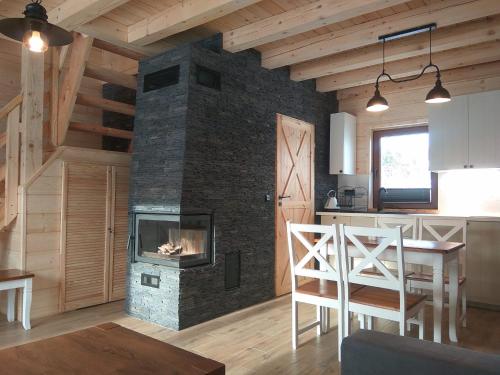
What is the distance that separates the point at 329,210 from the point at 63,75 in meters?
3.61

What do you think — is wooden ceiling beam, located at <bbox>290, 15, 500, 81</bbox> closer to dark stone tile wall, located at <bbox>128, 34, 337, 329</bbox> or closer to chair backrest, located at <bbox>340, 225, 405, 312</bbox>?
dark stone tile wall, located at <bbox>128, 34, 337, 329</bbox>

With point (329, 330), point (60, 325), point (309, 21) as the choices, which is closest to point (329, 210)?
point (329, 330)

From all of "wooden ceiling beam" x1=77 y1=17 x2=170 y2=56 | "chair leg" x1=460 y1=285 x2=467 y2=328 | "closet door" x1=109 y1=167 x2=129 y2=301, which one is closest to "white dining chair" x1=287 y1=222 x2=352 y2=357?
"chair leg" x1=460 y1=285 x2=467 y2=328

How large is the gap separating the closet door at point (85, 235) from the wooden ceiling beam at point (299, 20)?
192 centimetres

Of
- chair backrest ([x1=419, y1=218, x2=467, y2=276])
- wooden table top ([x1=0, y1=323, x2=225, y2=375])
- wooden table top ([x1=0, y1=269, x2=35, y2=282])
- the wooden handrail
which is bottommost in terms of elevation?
wooden table top ([x1=0, y1=269, x2=35, y2=282])

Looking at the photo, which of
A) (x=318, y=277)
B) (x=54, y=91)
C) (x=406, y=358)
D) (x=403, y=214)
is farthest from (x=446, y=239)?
(x=54, y=91)

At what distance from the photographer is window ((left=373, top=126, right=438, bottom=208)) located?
5094 mm

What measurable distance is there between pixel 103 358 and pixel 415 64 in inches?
172

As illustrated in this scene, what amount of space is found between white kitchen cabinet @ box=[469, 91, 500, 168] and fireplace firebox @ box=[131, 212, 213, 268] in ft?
10.1

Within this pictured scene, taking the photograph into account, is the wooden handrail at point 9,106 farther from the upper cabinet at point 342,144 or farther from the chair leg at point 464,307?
the chair leg at point 464,307

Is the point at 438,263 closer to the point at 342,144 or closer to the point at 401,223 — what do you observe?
the point at 401,223

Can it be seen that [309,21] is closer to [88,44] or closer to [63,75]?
[88,44]

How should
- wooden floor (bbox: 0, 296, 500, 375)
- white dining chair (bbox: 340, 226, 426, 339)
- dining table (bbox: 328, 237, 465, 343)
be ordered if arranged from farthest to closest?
dining table (bbox: 328, 237, 465, 343) < wooden floor (bbox: 0, 296, 500, 375) < white dining chair (bbox: 340, 226, 426, 339)

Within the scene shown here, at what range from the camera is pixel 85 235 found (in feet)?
13.0
